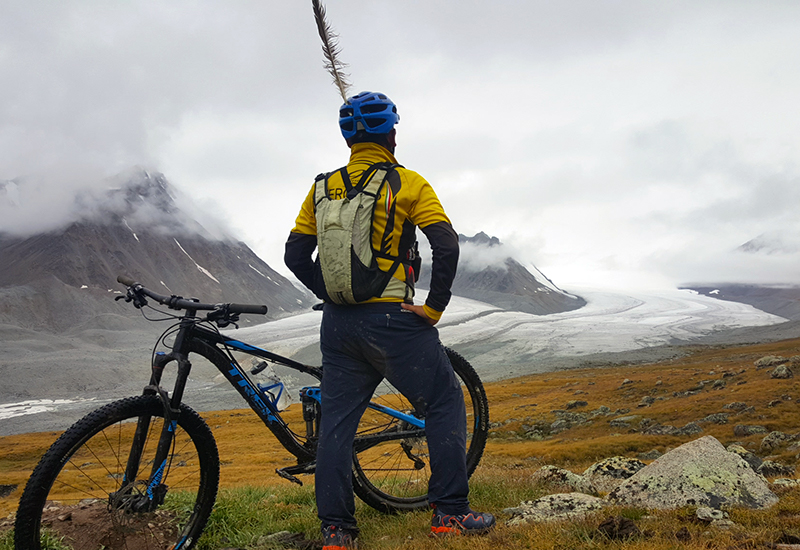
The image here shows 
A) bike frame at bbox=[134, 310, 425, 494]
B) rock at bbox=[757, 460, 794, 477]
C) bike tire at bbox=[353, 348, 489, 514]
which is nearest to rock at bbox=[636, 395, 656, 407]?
rock at bbox=[757, 460, 794, 477]

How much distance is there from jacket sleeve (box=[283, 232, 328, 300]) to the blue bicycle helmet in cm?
93

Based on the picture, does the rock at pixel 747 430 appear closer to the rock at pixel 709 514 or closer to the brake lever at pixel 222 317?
the rock at pixel 709 514

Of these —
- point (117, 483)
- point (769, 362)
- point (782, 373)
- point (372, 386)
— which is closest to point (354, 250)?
point (372, 386)

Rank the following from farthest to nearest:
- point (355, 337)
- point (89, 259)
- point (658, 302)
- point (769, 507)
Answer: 1. point (89, 259)
2. point (658, 302)
3. point (769, 507)
4. point (355, 337)

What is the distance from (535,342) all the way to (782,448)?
3426 inches

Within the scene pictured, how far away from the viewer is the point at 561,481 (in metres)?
6.46

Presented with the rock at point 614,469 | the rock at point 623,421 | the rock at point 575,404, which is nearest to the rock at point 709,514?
the rock at point 614,469

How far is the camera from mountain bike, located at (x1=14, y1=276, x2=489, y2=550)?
11.7ft

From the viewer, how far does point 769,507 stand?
427 cm

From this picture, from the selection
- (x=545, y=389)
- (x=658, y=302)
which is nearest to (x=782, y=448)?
(x=545, y=389)

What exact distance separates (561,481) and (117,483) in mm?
4963

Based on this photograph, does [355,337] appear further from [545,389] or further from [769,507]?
[545,389]

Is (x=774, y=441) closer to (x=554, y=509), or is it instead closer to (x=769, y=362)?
(x=554, y=509)

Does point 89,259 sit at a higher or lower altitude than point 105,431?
higher
